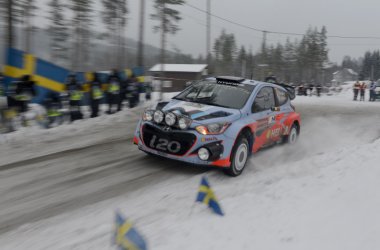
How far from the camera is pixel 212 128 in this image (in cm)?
676

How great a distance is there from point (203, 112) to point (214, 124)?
37cm

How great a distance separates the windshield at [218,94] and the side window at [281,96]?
1101 mm

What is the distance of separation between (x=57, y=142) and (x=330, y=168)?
20.6 ft

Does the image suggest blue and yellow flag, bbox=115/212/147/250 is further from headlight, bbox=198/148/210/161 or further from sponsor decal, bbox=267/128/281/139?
sponsor decal, bbox=267/128/281/139

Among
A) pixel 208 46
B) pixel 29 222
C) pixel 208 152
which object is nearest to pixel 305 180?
pixel 208 152

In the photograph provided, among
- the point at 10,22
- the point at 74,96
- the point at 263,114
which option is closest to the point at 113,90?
the point at 74,96

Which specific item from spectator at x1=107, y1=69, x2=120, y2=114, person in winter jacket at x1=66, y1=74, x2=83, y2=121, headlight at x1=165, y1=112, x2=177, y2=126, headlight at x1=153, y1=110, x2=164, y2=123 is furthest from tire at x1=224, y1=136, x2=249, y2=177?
spectator at x1=107, y1=69, x2=120, y2=114

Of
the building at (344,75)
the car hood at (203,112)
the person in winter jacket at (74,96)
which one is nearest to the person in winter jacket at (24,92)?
the person in winter jacket at (74,96)

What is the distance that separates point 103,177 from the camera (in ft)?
22.4

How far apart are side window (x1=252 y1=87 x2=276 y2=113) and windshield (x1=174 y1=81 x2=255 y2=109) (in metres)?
0.22

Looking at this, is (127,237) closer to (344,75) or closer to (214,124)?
(214,124)

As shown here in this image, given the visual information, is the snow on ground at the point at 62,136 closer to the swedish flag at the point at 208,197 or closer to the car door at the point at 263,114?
the car door at the point at 263,114

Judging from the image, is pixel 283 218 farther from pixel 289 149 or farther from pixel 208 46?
pixel 208 46

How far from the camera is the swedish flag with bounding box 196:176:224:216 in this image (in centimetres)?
508
